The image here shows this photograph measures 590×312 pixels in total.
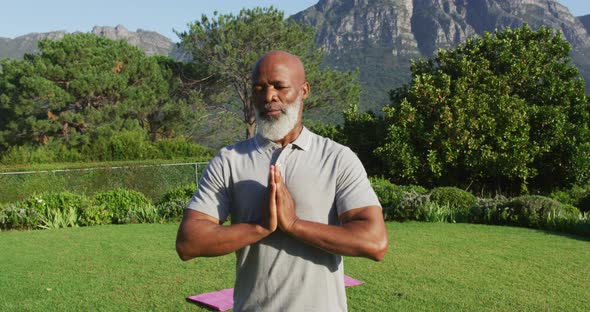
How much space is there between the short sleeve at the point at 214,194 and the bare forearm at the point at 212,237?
58mm

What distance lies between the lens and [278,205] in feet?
5.25

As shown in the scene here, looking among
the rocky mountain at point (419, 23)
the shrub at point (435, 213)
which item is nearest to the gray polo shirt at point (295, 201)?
the shrub at point (435, 213)

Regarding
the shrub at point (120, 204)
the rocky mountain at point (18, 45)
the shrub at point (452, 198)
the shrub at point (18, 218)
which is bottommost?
the shrub at point (18, 218)

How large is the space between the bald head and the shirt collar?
19 centimetres

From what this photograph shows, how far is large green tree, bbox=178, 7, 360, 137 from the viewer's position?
27531 millimetres

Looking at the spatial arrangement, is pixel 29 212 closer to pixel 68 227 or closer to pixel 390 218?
pixel 68 227

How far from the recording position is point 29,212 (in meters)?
10.9

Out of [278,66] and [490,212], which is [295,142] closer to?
[278,66]

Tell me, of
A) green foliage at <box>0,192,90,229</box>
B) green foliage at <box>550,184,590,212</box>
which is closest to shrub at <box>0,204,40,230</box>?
green foliage at <box>0,192,90,229</box>

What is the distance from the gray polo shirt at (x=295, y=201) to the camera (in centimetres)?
172

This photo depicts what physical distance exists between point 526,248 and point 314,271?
7.51m

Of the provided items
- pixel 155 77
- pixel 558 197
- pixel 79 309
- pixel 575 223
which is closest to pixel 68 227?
pixel 79 309

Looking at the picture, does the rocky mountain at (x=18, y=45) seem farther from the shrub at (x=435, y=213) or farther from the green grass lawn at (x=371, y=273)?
the green grass lawn at (x=371, y=273)

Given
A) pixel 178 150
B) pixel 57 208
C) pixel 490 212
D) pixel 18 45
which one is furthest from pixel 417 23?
pixel 18 45
